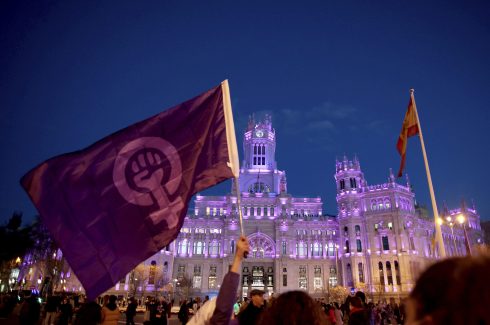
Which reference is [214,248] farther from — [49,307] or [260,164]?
[49,307]

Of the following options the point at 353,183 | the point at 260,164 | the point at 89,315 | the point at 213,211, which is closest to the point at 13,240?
the point at 89,315

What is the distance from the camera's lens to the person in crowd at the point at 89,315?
611cm

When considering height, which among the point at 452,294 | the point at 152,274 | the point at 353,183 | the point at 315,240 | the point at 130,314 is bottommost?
the point at 130,314

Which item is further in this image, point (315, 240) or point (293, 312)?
point (315, 240)

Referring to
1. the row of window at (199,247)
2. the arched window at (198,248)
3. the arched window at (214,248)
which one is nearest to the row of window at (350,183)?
the row of window at (199,247)

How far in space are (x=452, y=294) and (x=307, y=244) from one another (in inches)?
2919

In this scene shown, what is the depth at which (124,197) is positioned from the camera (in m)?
5.95

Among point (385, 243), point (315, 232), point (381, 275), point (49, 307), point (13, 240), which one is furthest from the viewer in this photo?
point (315, 232)

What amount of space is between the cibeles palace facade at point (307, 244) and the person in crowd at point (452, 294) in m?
64.5

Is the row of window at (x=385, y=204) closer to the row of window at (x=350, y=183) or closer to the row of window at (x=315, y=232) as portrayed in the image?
the row of window at (x=350, y=183)

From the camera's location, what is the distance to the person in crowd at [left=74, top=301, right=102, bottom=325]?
→ 611 centimetres

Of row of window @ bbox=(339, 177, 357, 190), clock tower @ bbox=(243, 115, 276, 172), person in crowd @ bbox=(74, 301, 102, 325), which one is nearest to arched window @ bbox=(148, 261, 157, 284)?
clock tower @ bbox=(243, 115, 276, 172)

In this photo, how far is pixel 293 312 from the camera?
267cm

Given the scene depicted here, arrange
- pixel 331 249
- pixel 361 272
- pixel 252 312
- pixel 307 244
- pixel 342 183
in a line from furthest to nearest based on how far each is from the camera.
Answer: pixel 342 183 < pixel 307 244 < pixel 331 249 < pixel 361 272 < pixel 252 312
